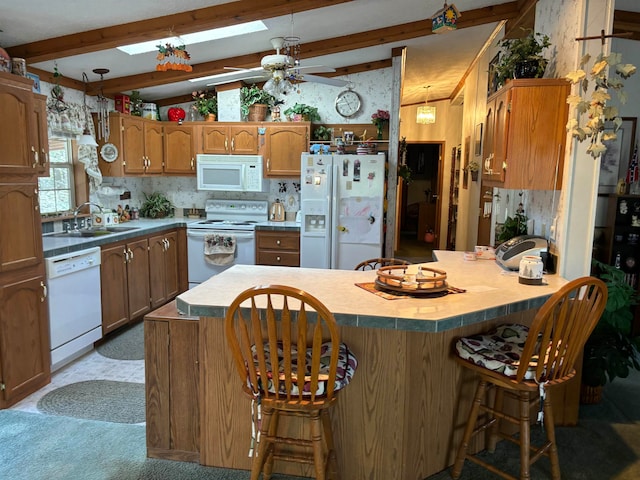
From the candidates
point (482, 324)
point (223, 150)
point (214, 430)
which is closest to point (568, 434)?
point (482, 324)

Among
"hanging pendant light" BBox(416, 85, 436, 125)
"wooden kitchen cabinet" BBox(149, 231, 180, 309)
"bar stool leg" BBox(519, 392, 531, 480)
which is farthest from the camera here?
"hanging pendant light" BBox(416, 85, 436, 125)

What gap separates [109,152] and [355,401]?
3864 mm

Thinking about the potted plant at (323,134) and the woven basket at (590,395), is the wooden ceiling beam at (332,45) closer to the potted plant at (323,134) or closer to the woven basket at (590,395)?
the potted plant at (323,134)

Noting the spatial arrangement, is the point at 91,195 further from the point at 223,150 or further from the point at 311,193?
the point at 311,193

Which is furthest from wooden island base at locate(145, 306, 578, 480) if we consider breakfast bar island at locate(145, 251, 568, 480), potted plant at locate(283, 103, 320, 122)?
potted plant at locate(283, 103, 320, 122)

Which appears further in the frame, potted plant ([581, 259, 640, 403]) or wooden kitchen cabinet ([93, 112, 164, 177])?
wooden kitchen cabinet ([93, 112, 164, 177])

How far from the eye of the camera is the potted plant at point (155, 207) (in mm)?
5707

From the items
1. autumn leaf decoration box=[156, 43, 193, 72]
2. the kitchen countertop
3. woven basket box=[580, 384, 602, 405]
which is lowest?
woven basket box=[580, 384, 602, 405]

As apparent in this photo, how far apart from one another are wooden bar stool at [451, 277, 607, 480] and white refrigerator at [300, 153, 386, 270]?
8.98 feet

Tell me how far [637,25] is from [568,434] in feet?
10.8

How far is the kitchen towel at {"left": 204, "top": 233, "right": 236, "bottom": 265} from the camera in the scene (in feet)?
16.8

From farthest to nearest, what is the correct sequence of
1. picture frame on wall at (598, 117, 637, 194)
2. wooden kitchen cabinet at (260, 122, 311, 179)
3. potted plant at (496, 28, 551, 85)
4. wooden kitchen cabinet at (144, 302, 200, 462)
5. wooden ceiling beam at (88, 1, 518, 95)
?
wooden kitchen cabinet at (260, 122, 311, 179) → wooden ceiling beam at (88, 1, 518, 95) → picture frame on wall at (598, 117, 637, 194) → potted plant at (496, 28, 551, 85) → wooden kitchen cabinet at (144, 302, 200, 462)

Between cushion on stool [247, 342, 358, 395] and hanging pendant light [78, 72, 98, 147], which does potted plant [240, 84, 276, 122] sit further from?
cushion on stool [247, 342, 358, 395]

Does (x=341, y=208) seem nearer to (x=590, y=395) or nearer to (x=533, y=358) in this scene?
(x=590, y=395)
